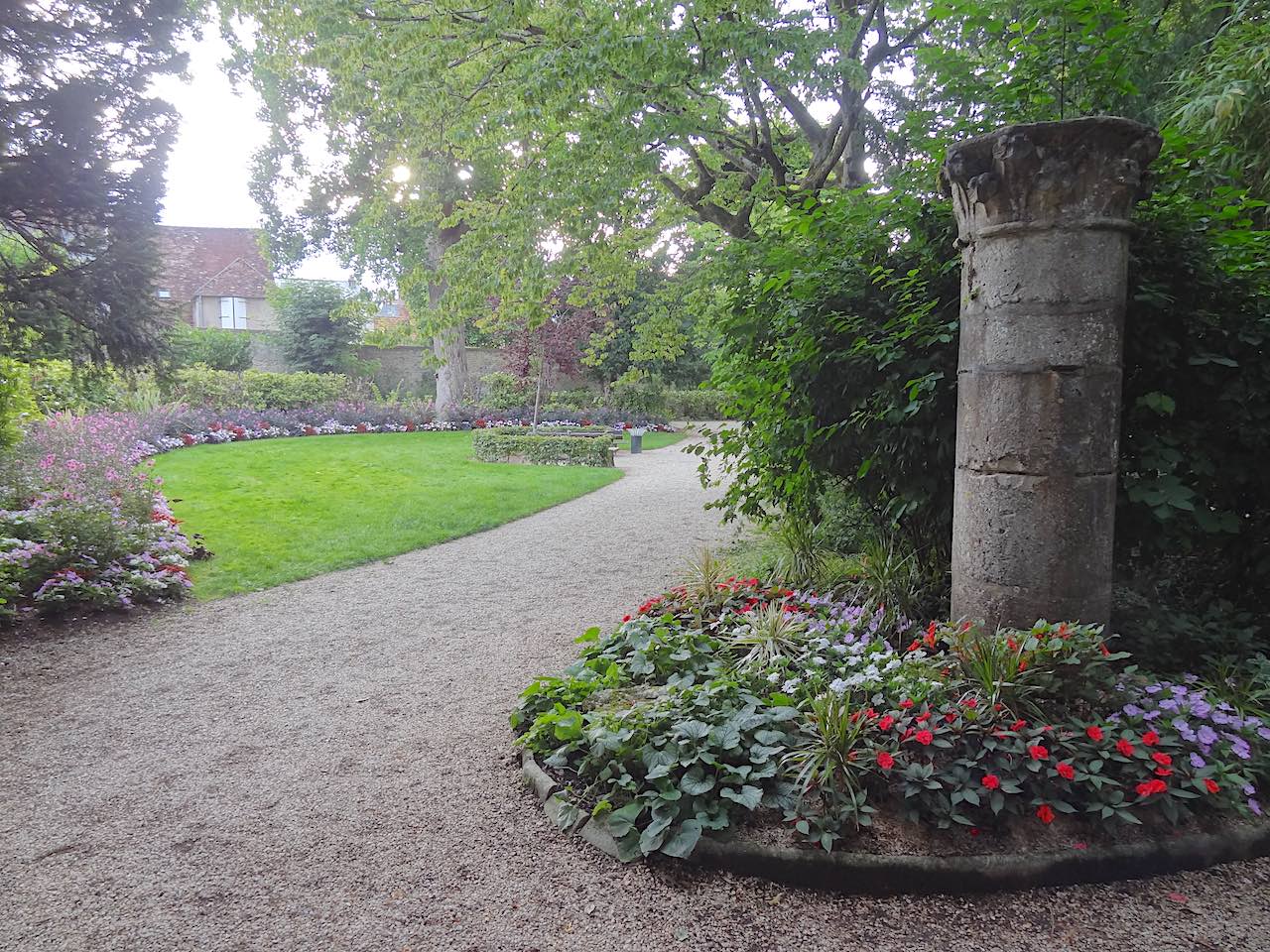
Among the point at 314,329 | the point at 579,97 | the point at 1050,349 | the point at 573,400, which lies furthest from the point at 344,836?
the point at 314,329

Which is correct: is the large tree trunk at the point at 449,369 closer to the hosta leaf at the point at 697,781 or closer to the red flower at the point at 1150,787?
the hosta leaf at the point at 697,781

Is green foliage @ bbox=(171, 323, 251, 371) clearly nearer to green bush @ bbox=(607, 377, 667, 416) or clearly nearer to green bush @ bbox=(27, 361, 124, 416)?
green bush @ bbox=(27, 361, 124, 416)

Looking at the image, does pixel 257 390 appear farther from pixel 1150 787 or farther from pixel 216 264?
pixel 1150 787

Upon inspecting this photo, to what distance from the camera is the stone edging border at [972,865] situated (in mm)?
2248

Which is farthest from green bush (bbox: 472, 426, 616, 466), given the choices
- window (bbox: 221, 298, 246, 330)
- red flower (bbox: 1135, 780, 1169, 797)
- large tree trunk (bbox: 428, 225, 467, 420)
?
window (bbox: 221, 298, 246, 330)

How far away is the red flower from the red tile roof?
35.5 meters

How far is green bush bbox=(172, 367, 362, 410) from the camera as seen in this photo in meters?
18.2

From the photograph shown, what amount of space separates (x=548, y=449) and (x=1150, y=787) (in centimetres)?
1320

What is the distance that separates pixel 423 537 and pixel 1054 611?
6286 millimetres

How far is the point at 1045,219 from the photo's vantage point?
9.38ft

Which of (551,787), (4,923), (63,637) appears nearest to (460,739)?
(551,787)

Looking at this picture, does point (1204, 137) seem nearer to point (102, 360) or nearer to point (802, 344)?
point (802, 344)

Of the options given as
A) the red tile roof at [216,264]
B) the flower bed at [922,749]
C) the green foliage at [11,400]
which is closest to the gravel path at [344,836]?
the flower bed at [922,749]

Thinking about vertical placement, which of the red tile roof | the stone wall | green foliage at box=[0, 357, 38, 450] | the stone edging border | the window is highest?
the red tile roof
